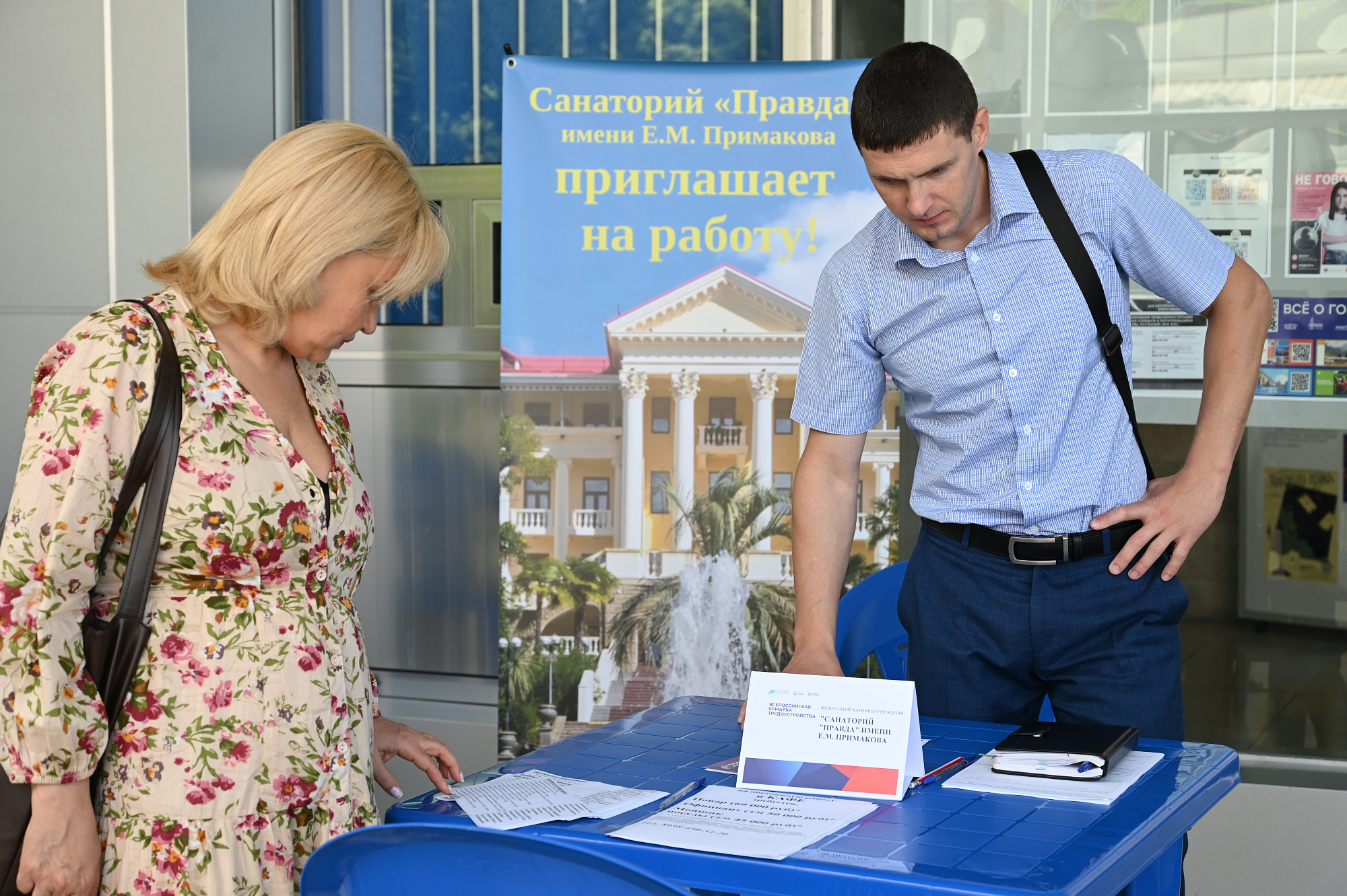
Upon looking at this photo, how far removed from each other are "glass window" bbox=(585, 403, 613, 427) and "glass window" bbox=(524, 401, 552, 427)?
3.8 inches

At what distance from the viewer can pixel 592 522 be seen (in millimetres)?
3314

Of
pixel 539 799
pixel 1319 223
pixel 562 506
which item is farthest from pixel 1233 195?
pixel 539 799

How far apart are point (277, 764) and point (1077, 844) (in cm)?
91

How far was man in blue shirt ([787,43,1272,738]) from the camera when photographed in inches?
73.2

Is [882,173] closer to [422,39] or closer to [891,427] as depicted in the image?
[891,427]

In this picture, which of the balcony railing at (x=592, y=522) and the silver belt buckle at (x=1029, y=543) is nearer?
the silver belt buckle at (x=1029, y=543)

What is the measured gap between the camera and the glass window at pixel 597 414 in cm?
324

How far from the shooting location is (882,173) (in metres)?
1.82

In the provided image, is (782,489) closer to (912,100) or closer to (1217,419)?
(1217,419)

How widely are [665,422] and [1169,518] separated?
5.28ft

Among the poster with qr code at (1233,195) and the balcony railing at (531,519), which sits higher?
the poster with qr code at (1233,195)

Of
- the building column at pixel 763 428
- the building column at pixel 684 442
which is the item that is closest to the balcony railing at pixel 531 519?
the building column at pixel 684 442

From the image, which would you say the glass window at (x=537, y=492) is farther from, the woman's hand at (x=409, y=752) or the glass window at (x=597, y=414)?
the woman's hand at (x=409, y=752)

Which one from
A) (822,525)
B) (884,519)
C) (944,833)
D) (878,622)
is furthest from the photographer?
(884,519)
